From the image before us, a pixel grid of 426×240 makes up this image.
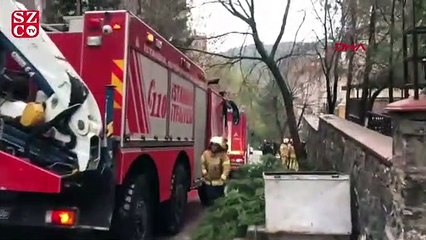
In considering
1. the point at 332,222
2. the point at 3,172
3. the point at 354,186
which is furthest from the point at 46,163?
the point at 354,186

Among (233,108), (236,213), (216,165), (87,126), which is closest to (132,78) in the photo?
(87,126)

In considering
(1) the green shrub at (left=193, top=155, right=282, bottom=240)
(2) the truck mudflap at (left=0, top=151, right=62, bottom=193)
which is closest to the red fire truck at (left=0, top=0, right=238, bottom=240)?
(2) the truck mudflap at (left=0, top=151, right=62, bottom=193)

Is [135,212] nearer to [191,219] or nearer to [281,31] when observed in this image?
[191,219]

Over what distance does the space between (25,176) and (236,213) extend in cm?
330

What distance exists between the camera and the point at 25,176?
201 inches

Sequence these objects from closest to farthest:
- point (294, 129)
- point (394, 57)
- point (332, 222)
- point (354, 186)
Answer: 1. point (332, 222)
2. point (354, 186)
3. point (394, 57)
4. point (294, 129)

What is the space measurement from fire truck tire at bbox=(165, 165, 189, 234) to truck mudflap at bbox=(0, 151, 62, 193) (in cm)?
344

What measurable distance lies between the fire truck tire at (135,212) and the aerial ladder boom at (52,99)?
111 centimetres

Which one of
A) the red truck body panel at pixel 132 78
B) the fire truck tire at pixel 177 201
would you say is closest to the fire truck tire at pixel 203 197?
the fire truck tire at pixel 177 201

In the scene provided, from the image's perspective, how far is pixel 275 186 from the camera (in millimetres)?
6344

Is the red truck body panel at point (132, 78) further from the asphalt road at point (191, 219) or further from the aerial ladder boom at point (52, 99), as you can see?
the asphalt road at point (191, 219)

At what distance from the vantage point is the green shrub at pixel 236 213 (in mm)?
7286

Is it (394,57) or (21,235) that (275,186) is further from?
(394,57)

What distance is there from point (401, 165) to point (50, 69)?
3027 millimetres
